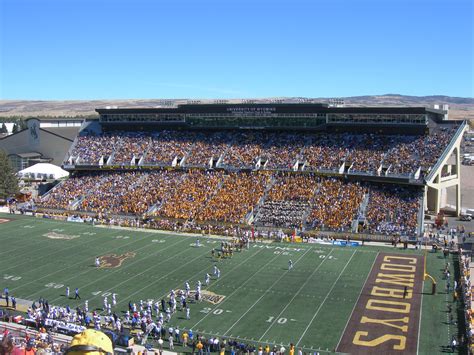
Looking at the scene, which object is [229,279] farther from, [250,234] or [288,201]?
[288,201]

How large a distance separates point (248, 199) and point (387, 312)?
2313 cm

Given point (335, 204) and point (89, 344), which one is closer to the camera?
point (89, 344)

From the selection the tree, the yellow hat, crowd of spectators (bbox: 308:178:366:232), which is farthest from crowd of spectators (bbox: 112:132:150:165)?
the yellow hat

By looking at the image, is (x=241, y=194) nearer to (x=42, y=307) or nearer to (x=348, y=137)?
(x=348, y=137)

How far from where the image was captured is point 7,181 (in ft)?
183

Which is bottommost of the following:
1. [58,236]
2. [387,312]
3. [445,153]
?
[387,312]

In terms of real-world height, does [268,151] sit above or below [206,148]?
below

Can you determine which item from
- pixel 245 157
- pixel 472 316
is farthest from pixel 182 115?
pixel 472 316

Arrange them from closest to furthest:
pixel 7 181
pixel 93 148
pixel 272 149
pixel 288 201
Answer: pixel 288 201 < pixel 272 149 < pixel 7 181 < pixel 93 148

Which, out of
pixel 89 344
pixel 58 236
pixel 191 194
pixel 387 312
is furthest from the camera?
pixel 191 194

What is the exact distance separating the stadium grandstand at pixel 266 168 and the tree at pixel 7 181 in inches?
168

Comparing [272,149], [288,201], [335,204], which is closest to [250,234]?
[288,201]

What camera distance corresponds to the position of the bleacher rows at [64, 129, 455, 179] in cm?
4769

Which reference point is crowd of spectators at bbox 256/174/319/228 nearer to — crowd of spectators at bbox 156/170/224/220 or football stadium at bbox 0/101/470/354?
football stadium at bbox 0/101/470/354
